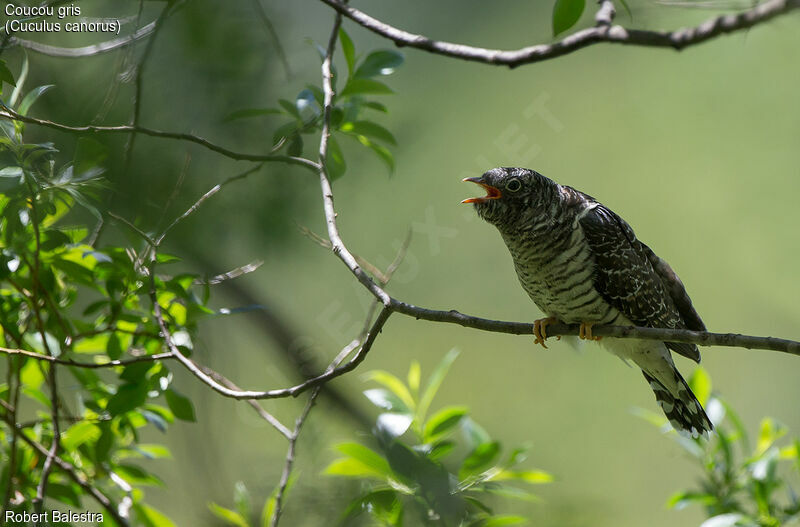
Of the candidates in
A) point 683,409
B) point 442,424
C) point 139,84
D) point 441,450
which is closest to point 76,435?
point 442,424

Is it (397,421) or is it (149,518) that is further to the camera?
(149,518)

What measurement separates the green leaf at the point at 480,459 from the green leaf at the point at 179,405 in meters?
0.69

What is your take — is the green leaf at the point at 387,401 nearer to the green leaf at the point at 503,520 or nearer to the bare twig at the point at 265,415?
the bare twig at the point at 265,415

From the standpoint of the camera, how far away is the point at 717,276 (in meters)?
4.88

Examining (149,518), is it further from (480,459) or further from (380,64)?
(380,64)

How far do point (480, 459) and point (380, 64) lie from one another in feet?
3.63

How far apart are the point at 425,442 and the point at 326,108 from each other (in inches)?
36.2

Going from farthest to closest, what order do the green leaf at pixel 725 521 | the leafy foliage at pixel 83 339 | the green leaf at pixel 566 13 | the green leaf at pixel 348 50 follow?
the green leaf at pixel 725 521 < the green leaf at pixel 348 50 < the leafy foliage at pixel 83 339 < the green leaf at pixel 566 13

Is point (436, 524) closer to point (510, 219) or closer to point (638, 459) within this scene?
point (510, 219)

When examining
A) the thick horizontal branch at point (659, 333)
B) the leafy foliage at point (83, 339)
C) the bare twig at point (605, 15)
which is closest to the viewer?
the bare twig at point (605, 15)

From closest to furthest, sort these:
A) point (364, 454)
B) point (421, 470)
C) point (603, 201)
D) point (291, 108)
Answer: point (421, 470)
point (364, 454)
point (291, 108)
point (603, 201)

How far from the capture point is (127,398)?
1.58 metres

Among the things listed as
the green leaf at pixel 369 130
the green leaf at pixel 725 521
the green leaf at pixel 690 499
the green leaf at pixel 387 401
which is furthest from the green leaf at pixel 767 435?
the green leaf at pixel 369 130

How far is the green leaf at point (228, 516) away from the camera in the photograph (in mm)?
1788
